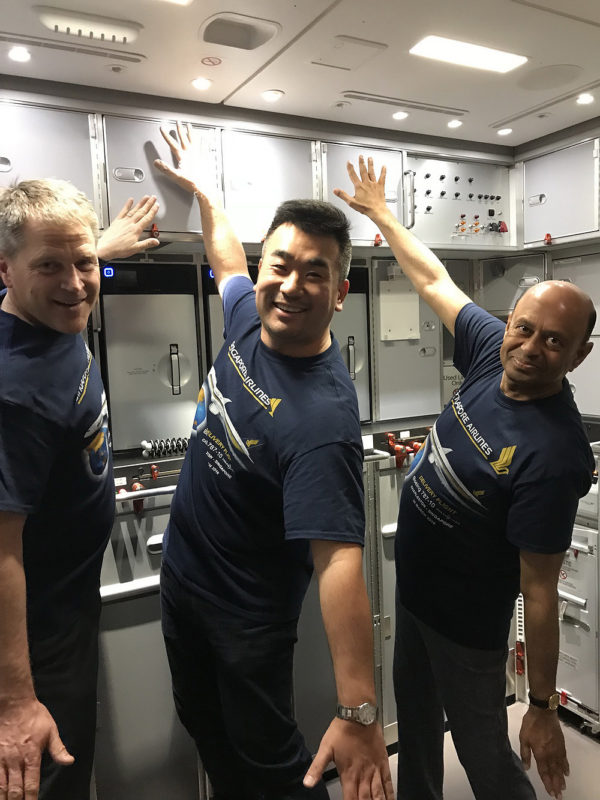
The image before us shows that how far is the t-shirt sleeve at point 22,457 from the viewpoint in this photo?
1.34 meters

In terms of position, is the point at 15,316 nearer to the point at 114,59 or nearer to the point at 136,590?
the point at 114,59

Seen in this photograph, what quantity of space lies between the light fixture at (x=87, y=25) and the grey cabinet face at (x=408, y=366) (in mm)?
1715

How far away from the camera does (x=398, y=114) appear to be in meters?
2.73

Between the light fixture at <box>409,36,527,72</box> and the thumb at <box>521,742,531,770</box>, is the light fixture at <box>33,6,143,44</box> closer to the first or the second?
the light fixture at <box>409,36,527,72</box>

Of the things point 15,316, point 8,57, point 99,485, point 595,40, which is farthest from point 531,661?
point 8,57

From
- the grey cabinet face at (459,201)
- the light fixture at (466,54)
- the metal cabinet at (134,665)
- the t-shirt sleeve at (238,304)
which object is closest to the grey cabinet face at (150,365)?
the metal cabinet at (134,665)

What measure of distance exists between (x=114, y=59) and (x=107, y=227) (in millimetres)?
572

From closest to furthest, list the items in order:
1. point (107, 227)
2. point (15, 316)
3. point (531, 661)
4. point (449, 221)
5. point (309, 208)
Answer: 1. point (15, 316)
2. point (309, 208)
3. point (531, 661)
4. point (107, 227)
5. point (449, 221)

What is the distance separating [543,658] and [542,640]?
60 millimetres

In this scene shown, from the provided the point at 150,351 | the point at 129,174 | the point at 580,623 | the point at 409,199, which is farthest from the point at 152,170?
the point at 580,623

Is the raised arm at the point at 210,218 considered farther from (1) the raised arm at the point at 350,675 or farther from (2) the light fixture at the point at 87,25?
(1) the raised arm at the point at 350,675

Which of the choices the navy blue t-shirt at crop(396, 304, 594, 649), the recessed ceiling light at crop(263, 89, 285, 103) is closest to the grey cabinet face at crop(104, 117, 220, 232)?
the recessed ceiling light at crop(263, 89, 285, 103)

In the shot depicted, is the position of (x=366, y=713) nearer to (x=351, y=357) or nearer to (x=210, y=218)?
(x=210, y=218)

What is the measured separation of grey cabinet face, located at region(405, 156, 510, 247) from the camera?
3064 millimetres
